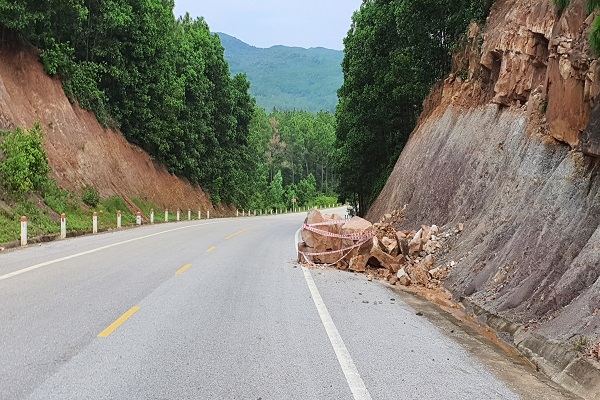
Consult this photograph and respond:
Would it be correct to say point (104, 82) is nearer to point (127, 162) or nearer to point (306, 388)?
point (127, 162)

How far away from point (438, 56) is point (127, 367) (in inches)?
902

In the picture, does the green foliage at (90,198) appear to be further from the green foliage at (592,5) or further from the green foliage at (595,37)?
the green foliage at (595,37)

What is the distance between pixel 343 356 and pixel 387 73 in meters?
23.0

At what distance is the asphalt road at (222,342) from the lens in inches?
201

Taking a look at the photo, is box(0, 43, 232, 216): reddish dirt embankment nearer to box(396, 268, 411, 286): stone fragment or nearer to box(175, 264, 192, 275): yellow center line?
box(175, 264, 192, 275): yellow center line

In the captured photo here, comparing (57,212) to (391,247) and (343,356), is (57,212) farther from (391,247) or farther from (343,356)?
(343,356)

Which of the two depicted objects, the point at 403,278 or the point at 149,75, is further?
the point at 149,75

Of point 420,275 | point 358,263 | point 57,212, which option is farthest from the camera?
point 57,212

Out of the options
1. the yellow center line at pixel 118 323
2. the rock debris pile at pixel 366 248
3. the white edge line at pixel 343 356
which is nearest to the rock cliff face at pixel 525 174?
the rock debris pile at pixel 366 248

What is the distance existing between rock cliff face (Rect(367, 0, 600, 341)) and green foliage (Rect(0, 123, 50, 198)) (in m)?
14.6

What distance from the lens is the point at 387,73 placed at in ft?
89.5

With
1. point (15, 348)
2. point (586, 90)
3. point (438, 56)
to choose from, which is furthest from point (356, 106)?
point (15, 348)

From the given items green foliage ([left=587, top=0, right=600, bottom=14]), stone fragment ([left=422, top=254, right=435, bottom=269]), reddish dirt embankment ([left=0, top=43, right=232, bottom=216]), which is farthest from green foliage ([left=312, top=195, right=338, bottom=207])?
Result: green foliage ([left=587, top=0, right=600, bottom=14])

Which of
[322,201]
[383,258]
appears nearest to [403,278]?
[383,258]
